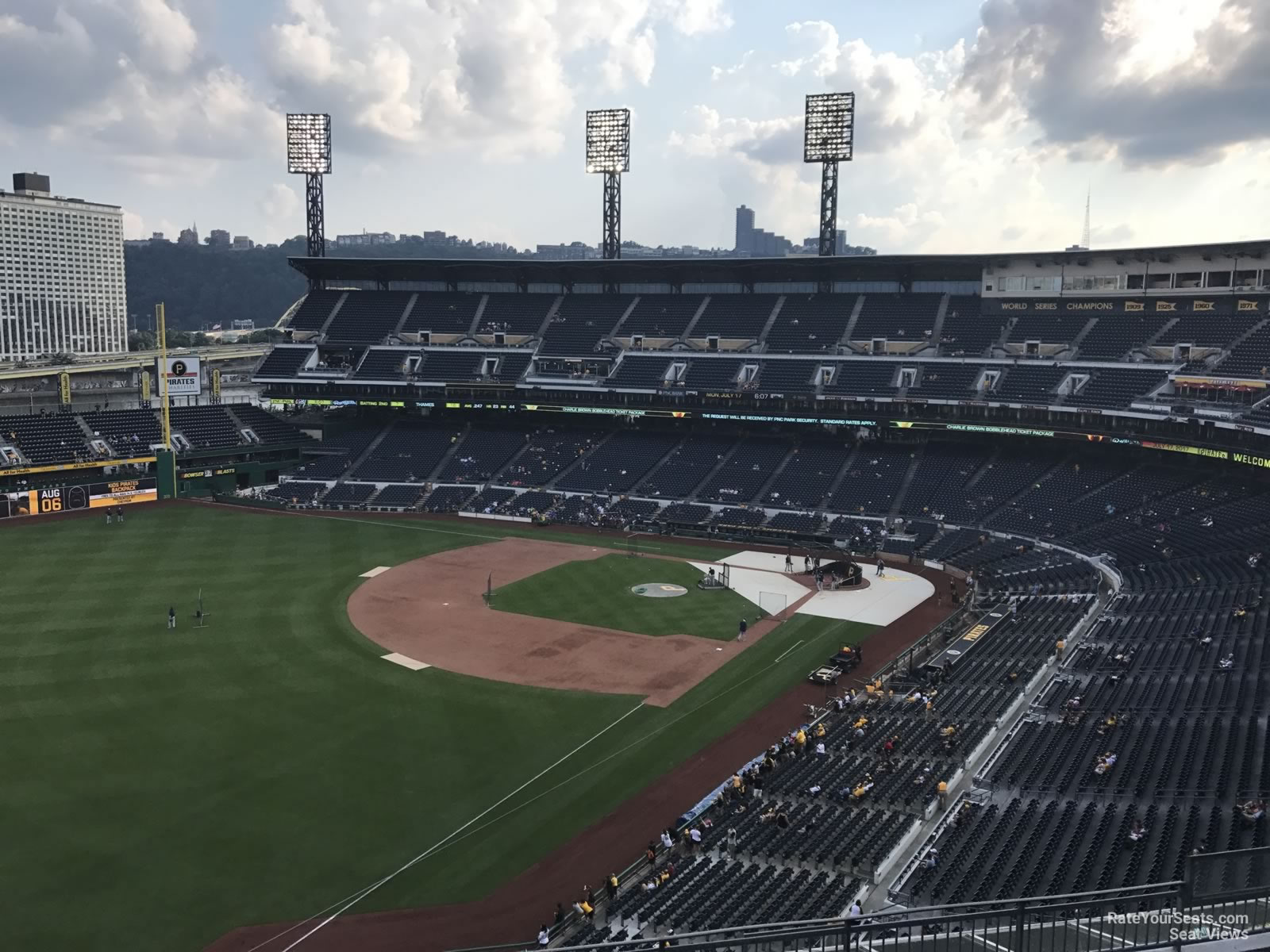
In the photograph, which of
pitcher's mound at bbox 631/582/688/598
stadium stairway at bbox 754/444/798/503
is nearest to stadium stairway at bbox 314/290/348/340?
A: stadium stairway at bbox 754/444/798/503

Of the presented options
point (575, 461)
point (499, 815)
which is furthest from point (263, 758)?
point (575, 461)

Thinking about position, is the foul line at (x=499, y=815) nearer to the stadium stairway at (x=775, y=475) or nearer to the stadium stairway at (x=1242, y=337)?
the stadium stairway at (x=775, y=475)

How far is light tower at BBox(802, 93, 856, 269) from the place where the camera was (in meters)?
77.3

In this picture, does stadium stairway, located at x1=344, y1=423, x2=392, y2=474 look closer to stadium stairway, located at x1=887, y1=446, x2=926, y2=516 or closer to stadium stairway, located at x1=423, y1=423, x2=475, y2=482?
stadium stairway, located at x1=423, y1=423, x2=475, y2=482

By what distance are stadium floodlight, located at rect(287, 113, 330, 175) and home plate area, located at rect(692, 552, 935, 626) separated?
5868 cm

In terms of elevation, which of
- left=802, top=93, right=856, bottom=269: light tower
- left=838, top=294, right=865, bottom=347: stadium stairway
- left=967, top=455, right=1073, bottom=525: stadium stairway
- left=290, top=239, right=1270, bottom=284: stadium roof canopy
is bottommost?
left=967, top=455, right=1073, bottom=525: stadium stairway

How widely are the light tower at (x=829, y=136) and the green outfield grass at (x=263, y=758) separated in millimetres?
46725

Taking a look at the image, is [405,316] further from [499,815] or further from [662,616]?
[499,815]

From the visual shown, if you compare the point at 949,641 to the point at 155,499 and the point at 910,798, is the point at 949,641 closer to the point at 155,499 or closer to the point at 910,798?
the point at 910,798

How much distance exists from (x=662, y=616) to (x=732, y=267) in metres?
47.6

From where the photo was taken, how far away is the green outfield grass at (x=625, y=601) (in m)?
44.8

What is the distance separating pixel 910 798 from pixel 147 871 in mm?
19726

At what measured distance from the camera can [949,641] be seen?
41.2 metres

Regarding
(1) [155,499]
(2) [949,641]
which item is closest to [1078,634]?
(2) [949,641]
